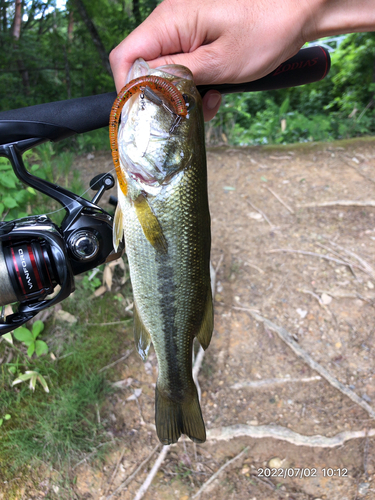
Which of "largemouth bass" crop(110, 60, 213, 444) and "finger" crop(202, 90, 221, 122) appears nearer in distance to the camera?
"largemouth bass" crop(110, 60, 213, 444)

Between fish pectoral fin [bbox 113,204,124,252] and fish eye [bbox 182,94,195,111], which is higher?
fish eye [bbox 182,94,195,111]

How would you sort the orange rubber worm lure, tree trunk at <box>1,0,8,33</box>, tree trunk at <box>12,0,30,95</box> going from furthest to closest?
tree trunk at <box>12,0,30,95</box>
tree trunk at <box>1,0,8,33</box>
the orange rubber worm lure

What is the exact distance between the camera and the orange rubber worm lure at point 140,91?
1.12 metres

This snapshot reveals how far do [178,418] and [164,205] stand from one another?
1.11 metres

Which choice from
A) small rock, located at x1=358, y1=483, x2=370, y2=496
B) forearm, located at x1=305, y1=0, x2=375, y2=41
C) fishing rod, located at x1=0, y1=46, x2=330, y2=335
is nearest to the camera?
fishing rod, located at x1=0, y1=46, x2=330, y2=335

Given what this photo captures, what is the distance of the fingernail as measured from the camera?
1776 mm

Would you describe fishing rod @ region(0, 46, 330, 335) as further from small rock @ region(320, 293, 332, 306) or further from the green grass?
small rock @ region(320, 293, 332, 306)

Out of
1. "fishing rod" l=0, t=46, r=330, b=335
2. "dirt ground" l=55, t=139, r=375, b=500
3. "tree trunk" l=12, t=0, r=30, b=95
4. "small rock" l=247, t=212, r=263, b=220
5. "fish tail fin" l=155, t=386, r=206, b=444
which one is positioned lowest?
"dirt ground" l=55, t=139, r=375, b=500

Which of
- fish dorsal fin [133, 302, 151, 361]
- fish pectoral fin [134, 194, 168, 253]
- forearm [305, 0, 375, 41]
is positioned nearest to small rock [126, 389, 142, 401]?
fish dorsal fin [133, 302, 151, 361]

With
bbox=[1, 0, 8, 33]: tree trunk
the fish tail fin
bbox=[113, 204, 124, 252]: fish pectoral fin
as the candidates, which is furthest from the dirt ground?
bbox=[1, 0, 8, 33]: tree trunk

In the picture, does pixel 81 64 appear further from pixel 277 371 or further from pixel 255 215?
pixel 277 371

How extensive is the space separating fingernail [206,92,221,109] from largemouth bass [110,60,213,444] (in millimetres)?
532

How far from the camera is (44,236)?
1.35m

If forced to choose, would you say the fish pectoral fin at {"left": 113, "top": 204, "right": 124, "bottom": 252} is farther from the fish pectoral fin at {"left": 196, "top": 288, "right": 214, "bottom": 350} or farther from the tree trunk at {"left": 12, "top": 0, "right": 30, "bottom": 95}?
the tree trunk at {"left": 12, "top": 0, "right": 30, "bottom": 95}
